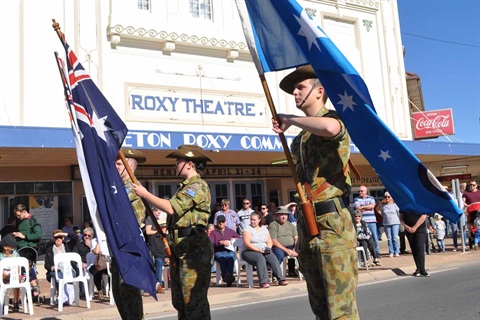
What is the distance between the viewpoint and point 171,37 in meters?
16.8

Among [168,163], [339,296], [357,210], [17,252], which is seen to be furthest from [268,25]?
[168,163]

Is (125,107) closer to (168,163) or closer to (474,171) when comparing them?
(168,163)

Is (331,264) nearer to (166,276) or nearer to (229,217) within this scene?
(166,276)

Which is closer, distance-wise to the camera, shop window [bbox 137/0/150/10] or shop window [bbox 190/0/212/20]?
shop window [bbox 137/0/150/10]

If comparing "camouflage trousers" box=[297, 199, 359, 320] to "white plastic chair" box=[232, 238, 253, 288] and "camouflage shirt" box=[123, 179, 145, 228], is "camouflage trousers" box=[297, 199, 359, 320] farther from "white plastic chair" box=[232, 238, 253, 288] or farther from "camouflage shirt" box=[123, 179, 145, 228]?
"white plastic chair" box=[232, 238, 253, 288]

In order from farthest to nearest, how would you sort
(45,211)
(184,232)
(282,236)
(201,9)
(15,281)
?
(201,9) → (45,211) → (282,236) → (15,281) → (184,232)

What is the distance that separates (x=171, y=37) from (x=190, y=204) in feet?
43.3

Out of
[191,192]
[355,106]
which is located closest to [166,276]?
[191,192]

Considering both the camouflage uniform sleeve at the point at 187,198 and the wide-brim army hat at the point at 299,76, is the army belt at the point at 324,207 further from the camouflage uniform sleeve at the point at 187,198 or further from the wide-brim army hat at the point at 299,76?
the camouflage uniform sleeve at the point at 187,198

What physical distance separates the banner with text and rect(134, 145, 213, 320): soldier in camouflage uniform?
11759 mm

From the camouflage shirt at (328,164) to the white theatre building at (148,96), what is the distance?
1002cm

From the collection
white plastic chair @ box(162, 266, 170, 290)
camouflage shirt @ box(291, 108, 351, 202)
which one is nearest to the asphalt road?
white plastic chair @ box(162, 266, 170, 290)

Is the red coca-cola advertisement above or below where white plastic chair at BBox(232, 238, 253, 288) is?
above

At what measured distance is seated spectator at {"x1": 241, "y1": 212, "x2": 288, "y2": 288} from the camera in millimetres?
10266
